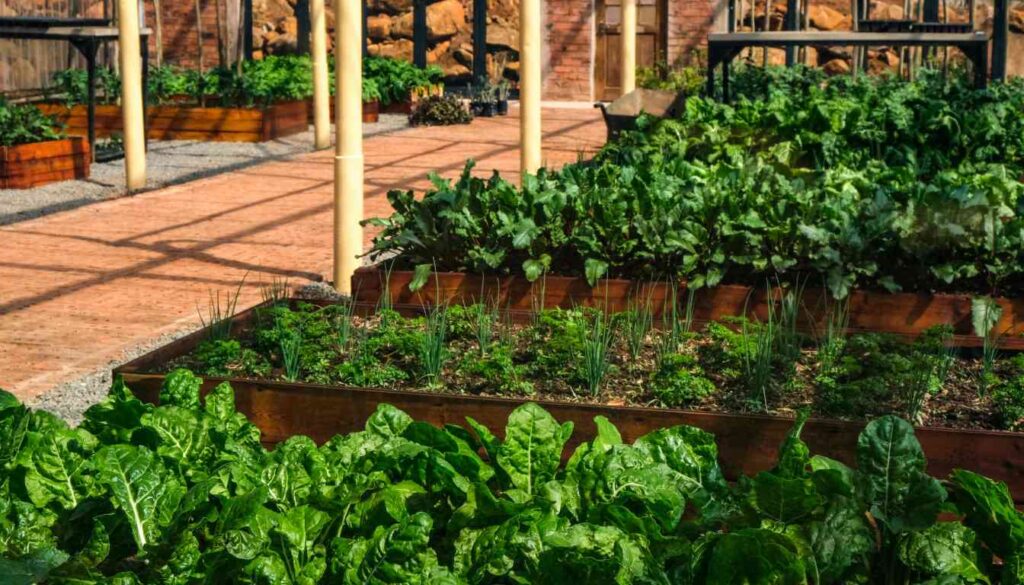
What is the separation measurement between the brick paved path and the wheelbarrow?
1356mm

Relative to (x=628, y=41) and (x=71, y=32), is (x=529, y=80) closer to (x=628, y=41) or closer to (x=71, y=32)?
(x=628, y=41)

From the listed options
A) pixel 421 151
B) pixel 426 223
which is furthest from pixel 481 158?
pixel 426 223

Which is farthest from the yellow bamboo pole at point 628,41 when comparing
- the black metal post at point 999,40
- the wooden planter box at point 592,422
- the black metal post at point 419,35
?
the wooden planter box at point 592,422

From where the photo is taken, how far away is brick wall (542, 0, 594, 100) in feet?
78.1

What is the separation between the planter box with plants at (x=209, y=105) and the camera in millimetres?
15938

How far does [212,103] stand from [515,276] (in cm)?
1184

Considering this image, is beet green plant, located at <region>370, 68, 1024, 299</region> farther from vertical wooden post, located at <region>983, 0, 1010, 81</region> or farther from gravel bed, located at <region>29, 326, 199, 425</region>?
vertical wooden post, located at <region>983, 0, 1010, 81</region>

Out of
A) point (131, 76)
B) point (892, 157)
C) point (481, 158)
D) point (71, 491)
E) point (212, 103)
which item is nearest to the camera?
point (71, 491)

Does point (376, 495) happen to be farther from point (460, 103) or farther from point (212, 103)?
point (460, 103)

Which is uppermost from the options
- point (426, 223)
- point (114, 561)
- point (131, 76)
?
point (131, 76)

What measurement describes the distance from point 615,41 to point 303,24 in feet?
19.6

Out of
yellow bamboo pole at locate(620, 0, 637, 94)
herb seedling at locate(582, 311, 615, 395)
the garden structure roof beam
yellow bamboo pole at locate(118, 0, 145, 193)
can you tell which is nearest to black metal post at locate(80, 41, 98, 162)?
the garden structure roof beam

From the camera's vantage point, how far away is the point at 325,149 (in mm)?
15406

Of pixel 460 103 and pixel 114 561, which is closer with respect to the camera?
pixel 114 561
